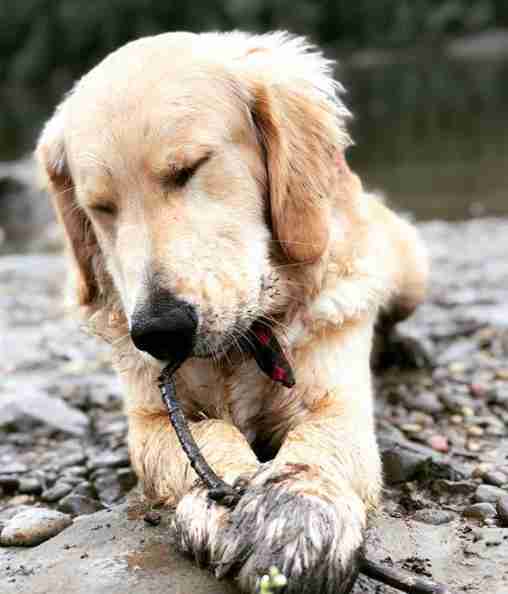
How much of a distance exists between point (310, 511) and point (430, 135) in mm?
17560

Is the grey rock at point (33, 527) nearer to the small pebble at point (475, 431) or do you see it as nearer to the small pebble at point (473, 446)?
the small pebble at point (473, 446)

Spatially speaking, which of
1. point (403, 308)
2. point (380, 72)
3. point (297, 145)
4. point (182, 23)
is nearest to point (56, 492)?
point (297, 145)

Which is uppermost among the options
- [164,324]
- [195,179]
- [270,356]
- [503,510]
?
[195,179]

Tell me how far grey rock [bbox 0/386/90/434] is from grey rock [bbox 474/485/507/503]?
2061mm

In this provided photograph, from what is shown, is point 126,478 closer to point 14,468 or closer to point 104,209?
point 14,468

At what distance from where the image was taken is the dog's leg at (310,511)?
7.64 ft

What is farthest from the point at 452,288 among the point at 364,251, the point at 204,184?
the point at 204,184

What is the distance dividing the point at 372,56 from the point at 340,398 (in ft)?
187

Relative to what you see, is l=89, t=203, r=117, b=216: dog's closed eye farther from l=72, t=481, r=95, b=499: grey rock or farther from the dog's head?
l=72, t=481, r=95, b=499: grey rock

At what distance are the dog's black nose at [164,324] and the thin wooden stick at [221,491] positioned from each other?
190mm

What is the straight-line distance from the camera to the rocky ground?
2.70 metres

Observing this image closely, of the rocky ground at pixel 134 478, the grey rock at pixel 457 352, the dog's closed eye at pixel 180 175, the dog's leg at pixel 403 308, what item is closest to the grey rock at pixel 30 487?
the rocky ground at pixel 134 478

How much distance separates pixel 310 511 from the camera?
2.40 meters

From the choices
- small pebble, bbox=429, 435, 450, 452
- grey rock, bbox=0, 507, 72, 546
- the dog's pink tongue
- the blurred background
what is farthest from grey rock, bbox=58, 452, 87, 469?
the blurred background
